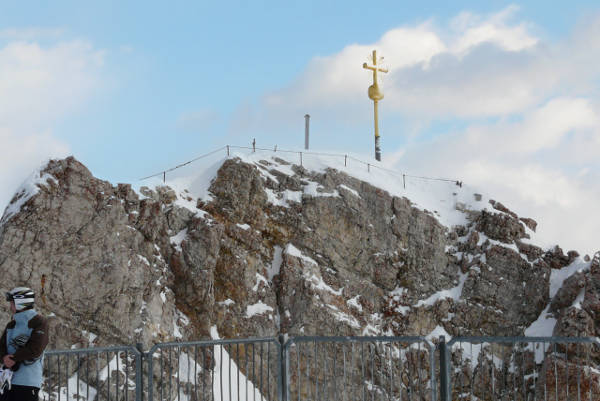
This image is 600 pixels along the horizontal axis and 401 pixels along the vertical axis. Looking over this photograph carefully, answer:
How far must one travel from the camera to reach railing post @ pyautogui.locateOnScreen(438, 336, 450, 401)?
6.96 metres

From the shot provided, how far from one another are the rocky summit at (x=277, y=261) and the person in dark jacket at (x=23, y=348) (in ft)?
47.6

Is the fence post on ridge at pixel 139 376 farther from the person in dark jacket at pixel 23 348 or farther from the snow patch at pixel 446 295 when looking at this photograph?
the snow patch at pixel 446 295

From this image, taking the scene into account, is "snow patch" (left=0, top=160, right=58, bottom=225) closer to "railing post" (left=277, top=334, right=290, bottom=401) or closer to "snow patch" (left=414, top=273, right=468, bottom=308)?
"snow patch" (left=414, top=273, right=468, bottom=308)

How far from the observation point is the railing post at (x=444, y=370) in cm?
696

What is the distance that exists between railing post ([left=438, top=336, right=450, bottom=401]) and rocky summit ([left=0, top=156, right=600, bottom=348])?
14940mm

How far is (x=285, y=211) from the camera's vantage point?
26.0 meters

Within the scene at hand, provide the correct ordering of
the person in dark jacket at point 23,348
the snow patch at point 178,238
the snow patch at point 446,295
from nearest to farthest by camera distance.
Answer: the person in dark jacket at point 23,348
the snow patch at point 178,238
the snow patch at point 446,295

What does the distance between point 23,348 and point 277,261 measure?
750 inches

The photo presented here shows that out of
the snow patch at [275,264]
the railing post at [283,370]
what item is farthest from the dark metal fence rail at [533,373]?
the railing post at [283,370]

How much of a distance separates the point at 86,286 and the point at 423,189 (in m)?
15.5

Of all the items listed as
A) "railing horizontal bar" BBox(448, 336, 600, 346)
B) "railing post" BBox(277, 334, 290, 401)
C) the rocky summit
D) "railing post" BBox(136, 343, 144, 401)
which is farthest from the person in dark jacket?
the rocky summit

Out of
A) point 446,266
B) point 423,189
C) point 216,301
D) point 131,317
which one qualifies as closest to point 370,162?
point 423,189

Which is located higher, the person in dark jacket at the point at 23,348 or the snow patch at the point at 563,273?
the snow patch at the point at 563,273

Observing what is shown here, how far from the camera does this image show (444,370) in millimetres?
7043
